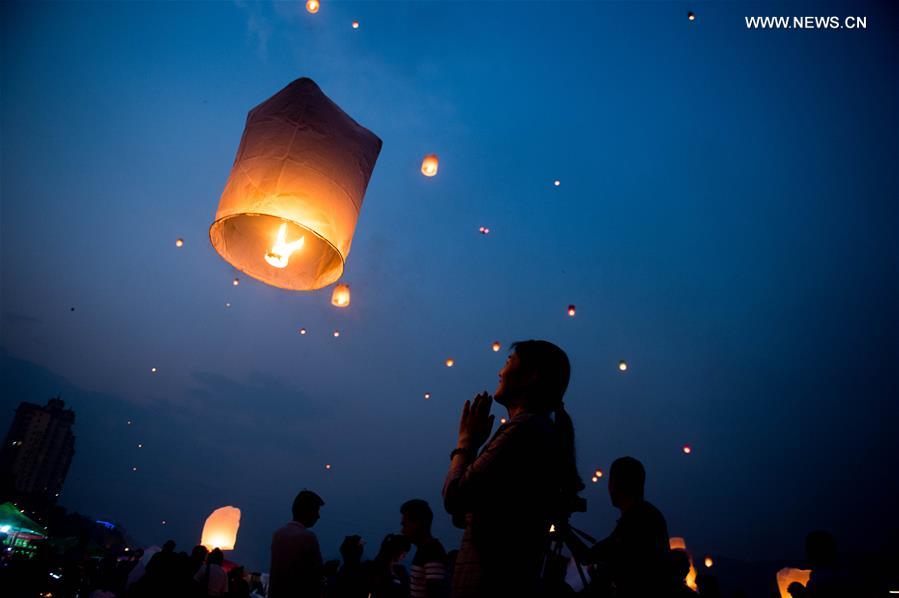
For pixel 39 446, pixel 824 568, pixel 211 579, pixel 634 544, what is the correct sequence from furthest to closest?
pixel 39 446
pixel 211 579
pixel 824 568
pixel 634 544

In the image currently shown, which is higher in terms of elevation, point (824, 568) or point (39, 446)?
point (824, 568)

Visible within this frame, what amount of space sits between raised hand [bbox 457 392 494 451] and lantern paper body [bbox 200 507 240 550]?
29.2 feet

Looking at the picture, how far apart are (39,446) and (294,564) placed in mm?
77484

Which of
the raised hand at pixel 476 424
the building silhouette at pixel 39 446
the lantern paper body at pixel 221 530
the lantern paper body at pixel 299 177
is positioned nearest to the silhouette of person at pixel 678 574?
the raised hand at pixel 476 424

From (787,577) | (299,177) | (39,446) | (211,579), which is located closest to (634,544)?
(299,177)

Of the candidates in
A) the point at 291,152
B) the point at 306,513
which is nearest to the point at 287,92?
the point at 291,152

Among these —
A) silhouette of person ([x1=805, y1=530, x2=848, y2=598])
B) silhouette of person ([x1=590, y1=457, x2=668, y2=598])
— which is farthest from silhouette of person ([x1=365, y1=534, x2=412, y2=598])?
silhouette of person ([x1=805, y1=530, x2=848, y2=598])

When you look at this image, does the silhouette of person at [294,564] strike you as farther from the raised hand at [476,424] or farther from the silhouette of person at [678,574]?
the silhouette of person at [678,574]

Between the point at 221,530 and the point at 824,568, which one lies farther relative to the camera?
the point at 221,530

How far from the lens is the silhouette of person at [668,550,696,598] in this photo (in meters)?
2.12

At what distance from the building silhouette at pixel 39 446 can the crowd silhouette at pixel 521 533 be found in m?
74.2

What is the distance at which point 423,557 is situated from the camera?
2.62m

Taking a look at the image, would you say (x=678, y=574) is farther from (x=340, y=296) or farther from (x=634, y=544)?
(x=340, y=296)

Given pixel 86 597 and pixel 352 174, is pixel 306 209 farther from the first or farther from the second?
pixel 86 597
